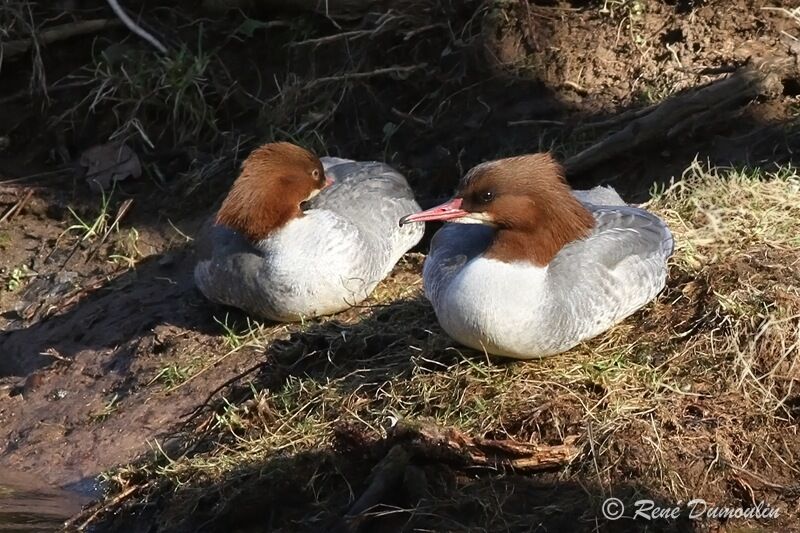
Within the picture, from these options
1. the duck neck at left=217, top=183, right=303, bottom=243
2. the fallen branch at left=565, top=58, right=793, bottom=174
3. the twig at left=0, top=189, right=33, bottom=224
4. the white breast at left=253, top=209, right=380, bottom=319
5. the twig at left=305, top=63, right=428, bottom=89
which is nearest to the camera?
the white breast at left=253, top=209, right=380, bottom=319

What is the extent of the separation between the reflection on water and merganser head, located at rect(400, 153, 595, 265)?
2069 millimetres

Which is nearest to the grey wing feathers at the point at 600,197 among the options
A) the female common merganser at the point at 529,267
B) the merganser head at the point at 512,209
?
the female common merganser at the point at 529,267

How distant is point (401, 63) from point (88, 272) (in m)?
2.35

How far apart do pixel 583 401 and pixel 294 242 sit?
86.5 inches

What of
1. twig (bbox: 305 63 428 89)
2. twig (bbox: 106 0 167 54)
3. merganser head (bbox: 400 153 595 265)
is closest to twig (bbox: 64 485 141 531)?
merganser head (bbox: 400 153 595 265)

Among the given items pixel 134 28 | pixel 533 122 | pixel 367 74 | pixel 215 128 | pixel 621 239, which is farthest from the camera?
pixel 134 28

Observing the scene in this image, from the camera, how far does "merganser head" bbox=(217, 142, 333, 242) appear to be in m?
7.27

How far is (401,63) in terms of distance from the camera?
29.0ft

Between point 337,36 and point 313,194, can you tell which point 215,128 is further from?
point 313,194

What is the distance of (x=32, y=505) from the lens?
6.32 metres

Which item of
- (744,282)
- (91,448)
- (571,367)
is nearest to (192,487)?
(91,448)

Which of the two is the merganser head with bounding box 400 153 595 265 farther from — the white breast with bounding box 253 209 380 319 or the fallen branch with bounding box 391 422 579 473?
the white breast with bounding box 253 209 380 319

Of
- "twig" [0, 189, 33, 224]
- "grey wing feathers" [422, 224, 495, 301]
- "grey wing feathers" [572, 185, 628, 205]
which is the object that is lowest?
"twig" [0, 189, 33, 224]

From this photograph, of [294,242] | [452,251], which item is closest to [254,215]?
[294,242]
